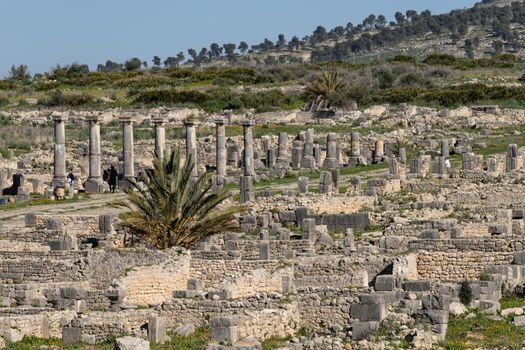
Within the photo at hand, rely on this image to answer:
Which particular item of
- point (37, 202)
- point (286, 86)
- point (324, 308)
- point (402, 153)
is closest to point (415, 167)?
point (402, 153)

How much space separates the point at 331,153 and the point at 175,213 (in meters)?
28.2

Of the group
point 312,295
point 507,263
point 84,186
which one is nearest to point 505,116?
point 84,186

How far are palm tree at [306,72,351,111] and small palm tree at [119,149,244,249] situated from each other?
47764mm

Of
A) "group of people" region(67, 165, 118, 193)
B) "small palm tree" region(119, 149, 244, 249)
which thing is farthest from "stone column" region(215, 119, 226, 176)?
"small palm tree" region(119, 149, 244, 249)

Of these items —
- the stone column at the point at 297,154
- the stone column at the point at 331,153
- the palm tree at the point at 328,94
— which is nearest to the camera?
the stone column at the point at 331,153

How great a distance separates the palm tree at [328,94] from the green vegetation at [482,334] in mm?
59779

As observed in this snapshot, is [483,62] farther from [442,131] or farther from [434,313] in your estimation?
[434,313]

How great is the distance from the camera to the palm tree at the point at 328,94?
82.8m

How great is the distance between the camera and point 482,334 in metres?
21.9

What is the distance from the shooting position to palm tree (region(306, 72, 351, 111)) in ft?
271

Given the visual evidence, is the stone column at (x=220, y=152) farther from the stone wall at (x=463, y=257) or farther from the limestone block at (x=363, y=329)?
the limestone block at (x=363, y=329)

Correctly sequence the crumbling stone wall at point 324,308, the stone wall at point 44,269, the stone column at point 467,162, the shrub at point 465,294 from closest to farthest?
the crumbling stone wall at point 324,308
the shrub at point 465,294
the stone wall at point 44,269
the stone column at point 467,162

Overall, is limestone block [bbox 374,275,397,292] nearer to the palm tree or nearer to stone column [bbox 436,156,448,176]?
stone column [bbox 436,156,448,176]

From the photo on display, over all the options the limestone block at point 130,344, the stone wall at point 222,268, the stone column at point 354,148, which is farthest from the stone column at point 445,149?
the limestone block at point 130,344
